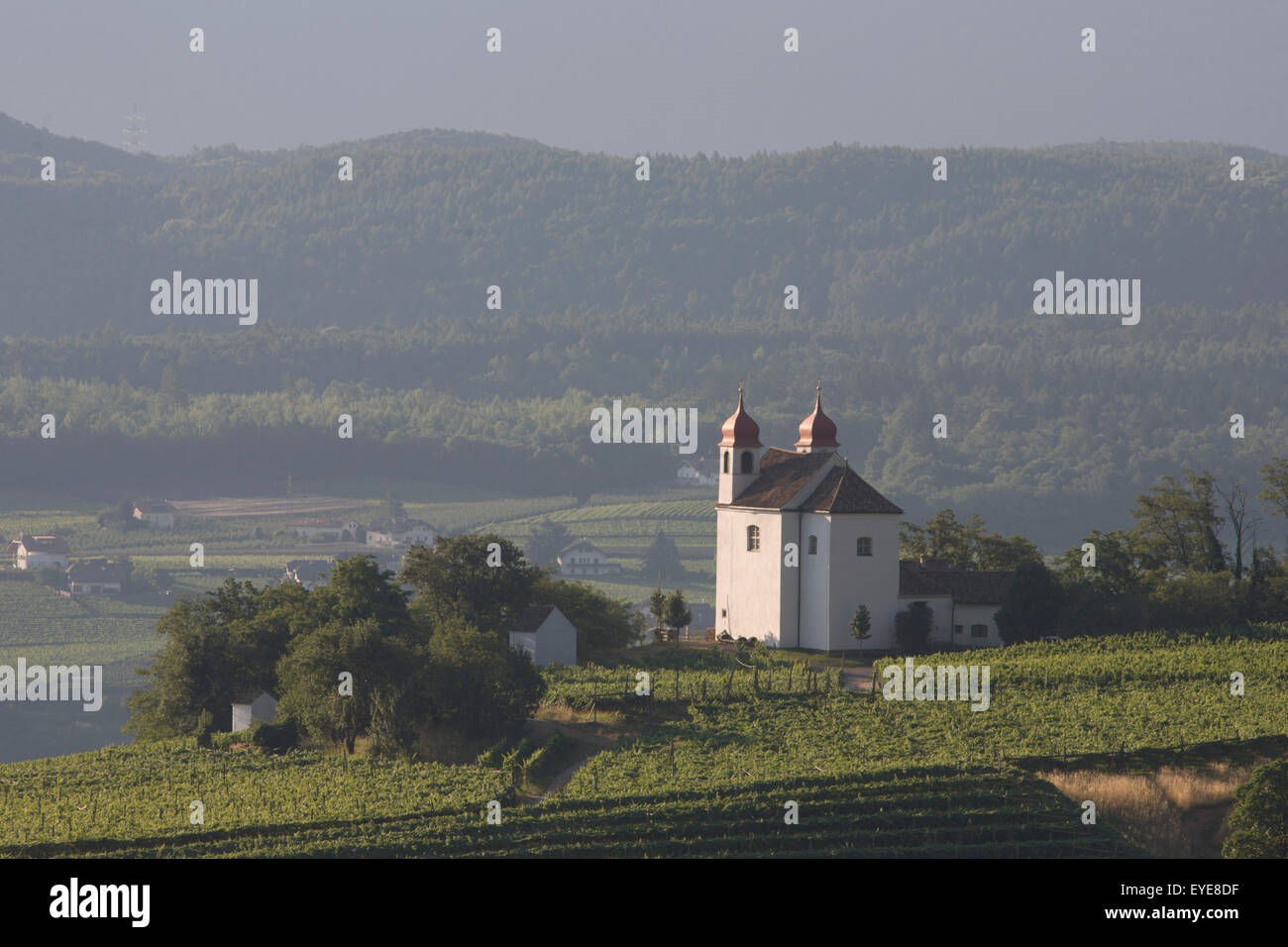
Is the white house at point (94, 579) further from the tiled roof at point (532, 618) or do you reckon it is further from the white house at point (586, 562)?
the tiled roof at point (532, 618)

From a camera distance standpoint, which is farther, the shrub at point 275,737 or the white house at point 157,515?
the white house at point 157,515

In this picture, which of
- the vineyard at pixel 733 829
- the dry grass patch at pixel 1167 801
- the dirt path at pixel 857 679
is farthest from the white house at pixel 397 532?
the vineyard at pixel 733 829

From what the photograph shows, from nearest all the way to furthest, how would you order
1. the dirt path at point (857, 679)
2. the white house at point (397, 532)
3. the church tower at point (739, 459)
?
the dirt path at point (857, 679) < the church tower at point (739, 459) < the white house at point (397, 532)

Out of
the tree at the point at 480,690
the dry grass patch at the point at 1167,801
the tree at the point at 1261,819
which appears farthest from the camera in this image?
the tree at the point at 480,690

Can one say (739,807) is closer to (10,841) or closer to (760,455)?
(10,841)

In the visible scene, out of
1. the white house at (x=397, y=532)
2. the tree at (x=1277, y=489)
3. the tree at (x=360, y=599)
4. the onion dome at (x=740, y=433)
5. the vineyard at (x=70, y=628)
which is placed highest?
the onion dome at (x=740, y=433)

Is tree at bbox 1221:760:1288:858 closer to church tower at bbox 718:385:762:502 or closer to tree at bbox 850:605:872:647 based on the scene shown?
tree at bbox 850:605:872:647

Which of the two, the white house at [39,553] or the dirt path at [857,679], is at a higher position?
the white house at [39,553]
